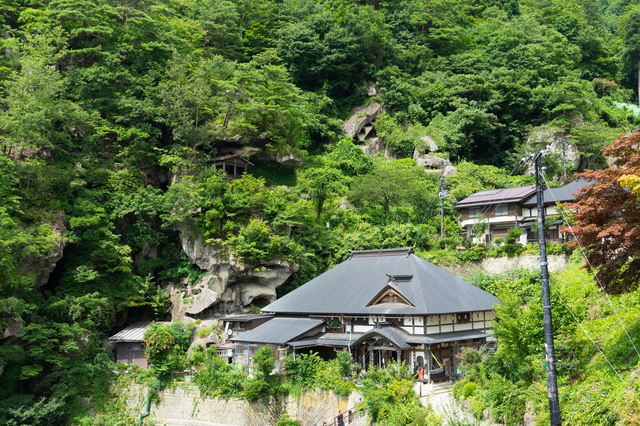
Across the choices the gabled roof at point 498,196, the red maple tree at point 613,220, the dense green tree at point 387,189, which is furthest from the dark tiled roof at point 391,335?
the dense green tree at point 387,189

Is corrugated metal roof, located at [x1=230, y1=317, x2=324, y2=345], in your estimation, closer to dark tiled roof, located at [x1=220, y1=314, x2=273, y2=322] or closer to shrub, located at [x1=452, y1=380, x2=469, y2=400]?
dark tiled roof, located at [x1=220, y1=314, x2=273, y2=322]

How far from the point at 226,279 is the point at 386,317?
12690mm

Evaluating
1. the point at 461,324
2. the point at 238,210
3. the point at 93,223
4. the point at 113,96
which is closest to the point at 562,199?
the point at 461,324

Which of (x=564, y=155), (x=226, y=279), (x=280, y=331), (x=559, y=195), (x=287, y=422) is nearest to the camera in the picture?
(x=287, y=422)

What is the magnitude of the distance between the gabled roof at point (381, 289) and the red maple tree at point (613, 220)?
36.9 feet

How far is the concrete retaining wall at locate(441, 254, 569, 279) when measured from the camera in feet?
105

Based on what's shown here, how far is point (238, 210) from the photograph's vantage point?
35.7 meters

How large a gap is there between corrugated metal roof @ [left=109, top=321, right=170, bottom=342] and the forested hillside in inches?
44.4

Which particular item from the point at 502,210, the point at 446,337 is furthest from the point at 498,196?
the point at 446,337

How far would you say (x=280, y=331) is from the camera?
2842cm

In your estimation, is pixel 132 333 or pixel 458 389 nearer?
pixel 458 389

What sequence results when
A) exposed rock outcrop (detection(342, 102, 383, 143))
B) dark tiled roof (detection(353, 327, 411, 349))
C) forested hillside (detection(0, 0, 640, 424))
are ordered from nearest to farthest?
dark tiled roof (detection(353, 327, 411, 349)) → forested hillside (detection(0, 0, 640, 424)) → exposed rock outcrop (detection(342, 102, 383, 143))

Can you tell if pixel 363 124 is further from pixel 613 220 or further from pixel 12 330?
pixel 613 220

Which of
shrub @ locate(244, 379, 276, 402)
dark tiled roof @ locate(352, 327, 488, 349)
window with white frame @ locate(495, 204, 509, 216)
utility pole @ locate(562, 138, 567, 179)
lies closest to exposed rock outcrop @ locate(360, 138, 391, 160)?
window with white frame @ locate(495, 204, 509, 216)
